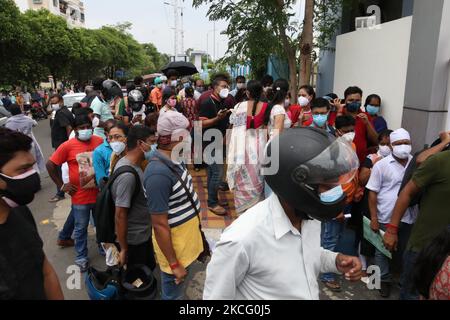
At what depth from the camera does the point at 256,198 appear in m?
4.20

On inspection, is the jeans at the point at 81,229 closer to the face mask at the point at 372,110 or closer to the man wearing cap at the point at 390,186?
the man wearing cap at the point at 390,186

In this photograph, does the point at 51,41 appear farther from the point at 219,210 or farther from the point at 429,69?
the point at 429,69

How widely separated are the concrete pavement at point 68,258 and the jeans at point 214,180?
73cm

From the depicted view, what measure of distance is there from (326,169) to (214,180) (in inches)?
156

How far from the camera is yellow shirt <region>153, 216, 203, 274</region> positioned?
253 cm

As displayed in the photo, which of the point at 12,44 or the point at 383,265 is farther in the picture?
the point at 12,44

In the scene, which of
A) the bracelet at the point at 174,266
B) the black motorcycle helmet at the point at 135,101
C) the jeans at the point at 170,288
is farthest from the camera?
the black motorcycle helmet at the point at 135,101

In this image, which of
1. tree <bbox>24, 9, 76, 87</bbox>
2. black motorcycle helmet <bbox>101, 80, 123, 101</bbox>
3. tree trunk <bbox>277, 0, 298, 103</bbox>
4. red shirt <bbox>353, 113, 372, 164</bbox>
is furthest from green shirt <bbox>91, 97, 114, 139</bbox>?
tree <bbox>24, 9, 76, 87</bbox>

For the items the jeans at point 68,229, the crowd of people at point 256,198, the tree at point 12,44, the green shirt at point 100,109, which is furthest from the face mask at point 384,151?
the tree at point 12,44

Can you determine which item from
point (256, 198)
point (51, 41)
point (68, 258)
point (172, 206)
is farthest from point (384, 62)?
point (51, 41)

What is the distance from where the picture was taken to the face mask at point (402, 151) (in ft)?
10.8

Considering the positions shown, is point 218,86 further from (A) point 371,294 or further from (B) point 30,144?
(B) point 30,144

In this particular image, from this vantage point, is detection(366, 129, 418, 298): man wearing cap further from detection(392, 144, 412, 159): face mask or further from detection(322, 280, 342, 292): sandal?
detection(322, 280, 342, 292): sandal

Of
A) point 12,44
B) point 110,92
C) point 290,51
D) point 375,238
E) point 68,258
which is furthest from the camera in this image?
point 12,44
